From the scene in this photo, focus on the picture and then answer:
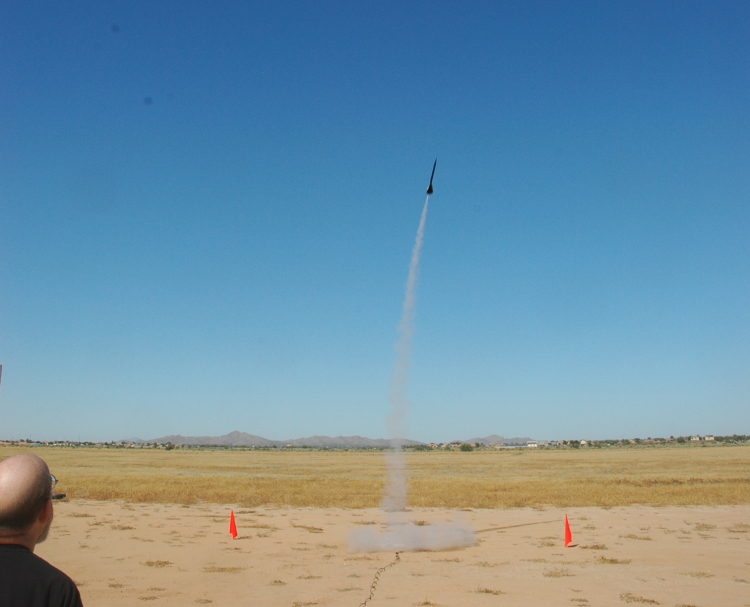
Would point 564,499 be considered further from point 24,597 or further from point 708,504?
point 24,597

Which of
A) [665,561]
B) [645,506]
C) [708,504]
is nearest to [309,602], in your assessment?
[665,561]

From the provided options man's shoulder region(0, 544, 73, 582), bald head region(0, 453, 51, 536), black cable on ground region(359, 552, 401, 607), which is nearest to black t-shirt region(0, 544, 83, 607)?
man's shoulder region(0, 544, 73, 582)

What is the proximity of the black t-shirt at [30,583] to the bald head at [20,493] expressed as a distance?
109 mm

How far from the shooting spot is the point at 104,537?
21.9 meters

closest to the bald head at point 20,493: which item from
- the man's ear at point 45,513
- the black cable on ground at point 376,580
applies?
the man's ear at point 45,513

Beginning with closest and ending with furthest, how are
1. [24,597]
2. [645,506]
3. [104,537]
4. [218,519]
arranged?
[24,597]
[104,537]
[218,519]
[645,506]

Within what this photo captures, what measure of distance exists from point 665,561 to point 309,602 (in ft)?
39.2

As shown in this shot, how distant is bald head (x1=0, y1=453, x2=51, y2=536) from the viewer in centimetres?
269

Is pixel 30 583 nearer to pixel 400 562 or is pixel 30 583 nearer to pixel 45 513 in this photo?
pixel 45 513

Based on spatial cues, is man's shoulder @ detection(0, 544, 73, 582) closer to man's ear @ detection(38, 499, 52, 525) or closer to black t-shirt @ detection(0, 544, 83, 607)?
black t-shirt @ detection(0, 544, 83, 607)

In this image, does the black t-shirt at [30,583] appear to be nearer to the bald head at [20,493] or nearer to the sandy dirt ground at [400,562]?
the bald head at [20,493]

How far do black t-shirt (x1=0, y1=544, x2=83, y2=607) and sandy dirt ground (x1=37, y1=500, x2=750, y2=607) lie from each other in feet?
39.8

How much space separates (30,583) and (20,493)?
1.33 ft

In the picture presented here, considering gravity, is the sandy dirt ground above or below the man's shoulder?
below
